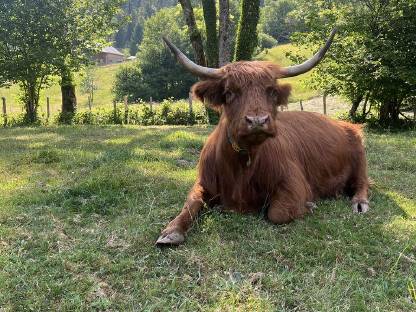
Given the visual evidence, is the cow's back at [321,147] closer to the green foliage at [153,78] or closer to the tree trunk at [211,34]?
the tree trunk at [211,34]

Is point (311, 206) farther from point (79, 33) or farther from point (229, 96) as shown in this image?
point (79, 33)

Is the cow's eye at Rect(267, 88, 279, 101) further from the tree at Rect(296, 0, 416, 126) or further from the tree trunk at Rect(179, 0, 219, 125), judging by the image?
the tree trunk at Rect(179, 0, 219, 125)

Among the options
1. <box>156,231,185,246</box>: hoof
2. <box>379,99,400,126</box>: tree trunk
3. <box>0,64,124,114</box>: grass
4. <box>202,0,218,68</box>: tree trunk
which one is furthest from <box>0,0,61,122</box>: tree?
<box>0,64,124,114</box>: grass

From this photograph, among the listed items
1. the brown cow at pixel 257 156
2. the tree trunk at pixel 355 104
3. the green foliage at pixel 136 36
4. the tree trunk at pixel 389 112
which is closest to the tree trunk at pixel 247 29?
the tree trunk at pixel 355 104

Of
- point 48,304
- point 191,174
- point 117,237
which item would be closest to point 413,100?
point 191,174

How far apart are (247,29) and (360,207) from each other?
1528 centimetres

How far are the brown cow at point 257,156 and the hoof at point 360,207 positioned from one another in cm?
1

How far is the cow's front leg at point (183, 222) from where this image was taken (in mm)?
3975

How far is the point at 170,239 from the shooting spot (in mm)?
3961

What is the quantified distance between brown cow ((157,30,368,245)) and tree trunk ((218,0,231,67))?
13427 mm

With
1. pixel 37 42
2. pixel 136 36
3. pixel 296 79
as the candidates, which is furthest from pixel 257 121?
pixel 136 36

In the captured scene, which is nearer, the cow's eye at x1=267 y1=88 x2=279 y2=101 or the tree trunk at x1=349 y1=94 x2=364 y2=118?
the cow's eye at x1=267 y1=88 x2=279 y2=101

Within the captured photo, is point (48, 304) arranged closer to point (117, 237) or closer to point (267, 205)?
point (117, 237)

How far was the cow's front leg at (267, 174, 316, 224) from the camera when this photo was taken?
449 centimetres
